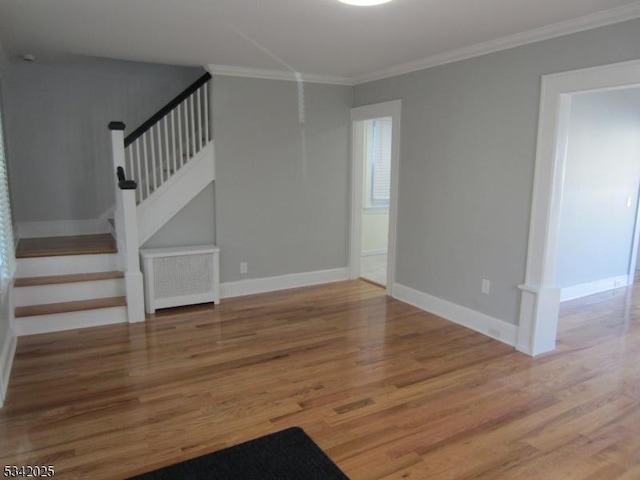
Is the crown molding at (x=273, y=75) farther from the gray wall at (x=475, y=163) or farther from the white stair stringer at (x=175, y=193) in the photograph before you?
the white stair stringer at (x=175, y=193)

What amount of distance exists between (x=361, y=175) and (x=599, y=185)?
2619 millimetres

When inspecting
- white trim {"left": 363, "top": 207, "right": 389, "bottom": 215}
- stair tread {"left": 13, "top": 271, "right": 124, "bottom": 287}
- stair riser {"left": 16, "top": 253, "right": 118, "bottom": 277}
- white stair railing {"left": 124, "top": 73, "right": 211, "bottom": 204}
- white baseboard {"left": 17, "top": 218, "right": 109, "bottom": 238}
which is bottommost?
stair tread {"left": 13, "top": 271, "right": 124, "bottom": 287}

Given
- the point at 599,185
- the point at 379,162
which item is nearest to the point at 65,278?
the point at 379,162

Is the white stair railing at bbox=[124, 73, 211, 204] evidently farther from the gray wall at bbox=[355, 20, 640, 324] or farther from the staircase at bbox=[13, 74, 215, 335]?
the gray wall at bbox=[355, 20, 640, 324]

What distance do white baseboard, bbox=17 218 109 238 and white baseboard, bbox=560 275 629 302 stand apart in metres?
5.43

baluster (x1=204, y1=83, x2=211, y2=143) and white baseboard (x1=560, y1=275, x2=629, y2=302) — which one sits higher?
baluster (x1=204, y1=83, x2=211, y2=143)

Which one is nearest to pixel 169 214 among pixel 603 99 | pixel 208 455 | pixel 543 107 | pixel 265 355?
pixel 265 355

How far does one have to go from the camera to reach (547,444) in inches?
93.4

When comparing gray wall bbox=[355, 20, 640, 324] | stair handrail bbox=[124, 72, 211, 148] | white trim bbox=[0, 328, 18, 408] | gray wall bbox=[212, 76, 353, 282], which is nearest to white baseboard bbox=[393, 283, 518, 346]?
gray wall bbox=[355, 20, 640, 324]

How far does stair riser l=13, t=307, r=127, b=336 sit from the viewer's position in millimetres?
3754

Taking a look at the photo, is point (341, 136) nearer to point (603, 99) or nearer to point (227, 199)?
point (227, 199)

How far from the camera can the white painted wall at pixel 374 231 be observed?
721 cm

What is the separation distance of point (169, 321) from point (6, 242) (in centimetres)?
146

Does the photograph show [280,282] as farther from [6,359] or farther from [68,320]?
[6,359]
